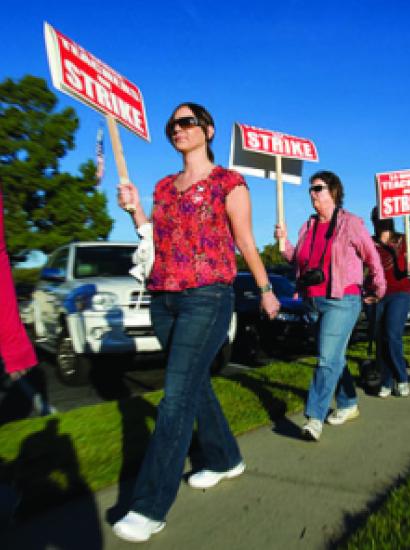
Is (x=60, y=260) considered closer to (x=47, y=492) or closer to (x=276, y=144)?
(x=276, y=144)

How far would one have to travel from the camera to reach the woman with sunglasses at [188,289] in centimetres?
258

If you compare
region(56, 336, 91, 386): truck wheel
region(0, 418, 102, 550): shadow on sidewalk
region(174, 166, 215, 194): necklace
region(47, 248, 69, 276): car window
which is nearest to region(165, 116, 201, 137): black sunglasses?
region(174, 166, 215, 194): necklace

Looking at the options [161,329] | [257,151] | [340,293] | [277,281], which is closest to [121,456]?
[161,329]

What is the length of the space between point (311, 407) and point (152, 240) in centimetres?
190

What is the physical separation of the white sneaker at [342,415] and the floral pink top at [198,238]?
2254mm

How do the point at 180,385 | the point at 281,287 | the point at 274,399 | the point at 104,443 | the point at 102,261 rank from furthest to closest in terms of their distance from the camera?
the point at 281,287, the point at 102,261, the point at 274,399, the point at 104,443, the point at 180,385

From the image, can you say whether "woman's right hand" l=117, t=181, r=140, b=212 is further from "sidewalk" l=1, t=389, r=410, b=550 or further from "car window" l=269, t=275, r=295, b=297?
"car window" l=269, t=275, r=295, b=297

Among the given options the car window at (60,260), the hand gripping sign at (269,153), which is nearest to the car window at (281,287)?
the car window at (60,260)

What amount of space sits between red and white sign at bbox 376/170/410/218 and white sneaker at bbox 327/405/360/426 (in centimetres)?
539

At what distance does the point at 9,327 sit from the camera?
167 centimetres

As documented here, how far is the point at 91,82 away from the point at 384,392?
3.97 metres

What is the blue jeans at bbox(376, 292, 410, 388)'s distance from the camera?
18.7 feet

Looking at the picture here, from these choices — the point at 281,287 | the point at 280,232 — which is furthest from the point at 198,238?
the point at 281,287

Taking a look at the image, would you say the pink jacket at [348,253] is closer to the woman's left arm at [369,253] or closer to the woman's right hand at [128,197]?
the woman's left arm at [369,253]
